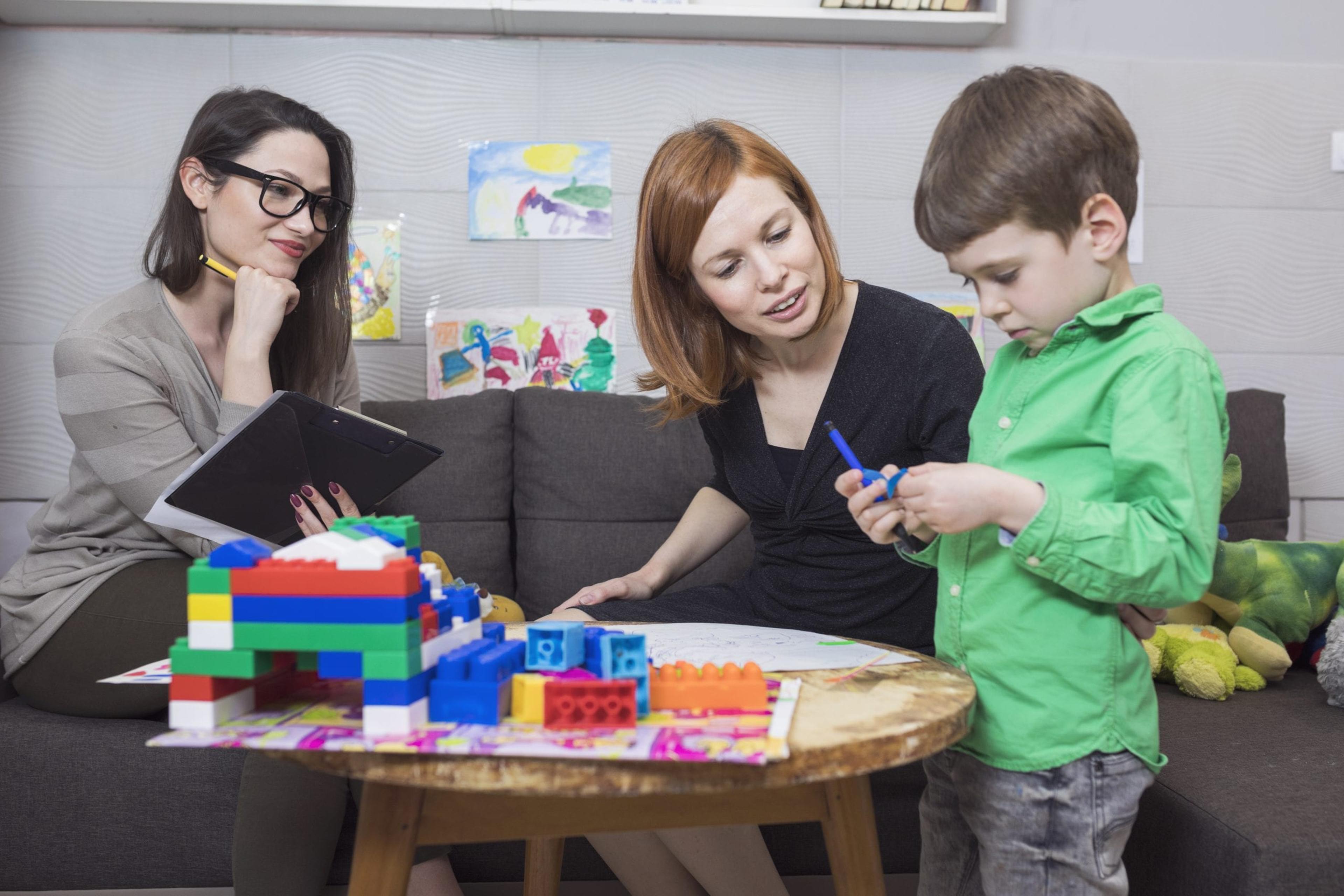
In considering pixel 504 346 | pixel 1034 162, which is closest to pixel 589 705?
pixel 1034 162

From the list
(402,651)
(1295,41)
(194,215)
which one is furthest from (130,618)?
(1295,41)

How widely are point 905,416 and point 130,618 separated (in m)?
1.06

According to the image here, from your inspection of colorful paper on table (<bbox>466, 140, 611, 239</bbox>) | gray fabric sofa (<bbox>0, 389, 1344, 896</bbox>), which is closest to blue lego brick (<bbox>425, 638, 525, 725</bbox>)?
gray fabric sofa (<bbox>0, 389, 1344, 896</bbox>)

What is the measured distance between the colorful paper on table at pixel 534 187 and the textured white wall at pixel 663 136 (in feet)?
0.10

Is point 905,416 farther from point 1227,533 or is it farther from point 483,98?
point 483,98

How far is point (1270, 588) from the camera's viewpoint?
5.48 feet

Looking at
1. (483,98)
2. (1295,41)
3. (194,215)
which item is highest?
(1295,41)

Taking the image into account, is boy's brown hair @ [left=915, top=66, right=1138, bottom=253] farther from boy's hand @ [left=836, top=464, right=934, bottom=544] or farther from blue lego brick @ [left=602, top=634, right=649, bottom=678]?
blue lego brick @ [left=602, top=634, right=649, bottom=678]

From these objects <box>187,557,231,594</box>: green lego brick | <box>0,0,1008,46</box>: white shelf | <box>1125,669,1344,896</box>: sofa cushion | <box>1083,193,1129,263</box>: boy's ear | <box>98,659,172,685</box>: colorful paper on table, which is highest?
<box>0,0,1008,46</box>: white shelf

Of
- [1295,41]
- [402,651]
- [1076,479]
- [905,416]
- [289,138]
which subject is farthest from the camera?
[1295,41]

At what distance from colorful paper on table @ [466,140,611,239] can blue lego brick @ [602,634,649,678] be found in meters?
1.60

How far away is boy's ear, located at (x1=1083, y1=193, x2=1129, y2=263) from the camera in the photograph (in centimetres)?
81

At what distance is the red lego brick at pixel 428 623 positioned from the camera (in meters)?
0.68

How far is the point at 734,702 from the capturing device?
0.71m
